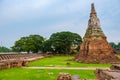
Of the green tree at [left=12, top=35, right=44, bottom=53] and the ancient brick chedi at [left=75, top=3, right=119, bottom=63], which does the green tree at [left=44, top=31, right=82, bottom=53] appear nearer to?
the green tree at [left=12, top=35, right=44, bottom=53]

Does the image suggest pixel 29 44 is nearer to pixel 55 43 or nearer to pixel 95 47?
pixel 55 43

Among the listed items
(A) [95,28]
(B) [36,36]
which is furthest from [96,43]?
(B) [36,36]

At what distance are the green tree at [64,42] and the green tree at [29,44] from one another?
23.9 feet

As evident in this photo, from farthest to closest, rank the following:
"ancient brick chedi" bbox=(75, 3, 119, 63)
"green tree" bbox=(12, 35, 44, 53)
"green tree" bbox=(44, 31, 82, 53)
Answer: "green tree" bbox=(12, 35, 44, 53) < "green tree" bbox=(44, 31, 82, 53) < "ancient brick chedi" bbox=(75, 3, 119, 63)

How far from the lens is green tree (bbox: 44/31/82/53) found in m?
87.6

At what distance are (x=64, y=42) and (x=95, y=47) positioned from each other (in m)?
36.9

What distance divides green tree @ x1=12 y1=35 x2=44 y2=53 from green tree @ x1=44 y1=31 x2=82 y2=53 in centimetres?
728

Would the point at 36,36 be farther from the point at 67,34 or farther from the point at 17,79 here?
the point at 17,79

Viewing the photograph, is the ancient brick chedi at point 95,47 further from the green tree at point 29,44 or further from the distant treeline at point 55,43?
the green tree at point 29,44

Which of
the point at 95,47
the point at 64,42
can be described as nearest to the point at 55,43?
the point at 64,42

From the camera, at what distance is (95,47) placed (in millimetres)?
51812

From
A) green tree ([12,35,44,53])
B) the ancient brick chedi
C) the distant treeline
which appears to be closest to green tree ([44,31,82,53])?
the distant treeline

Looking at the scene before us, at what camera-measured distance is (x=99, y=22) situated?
2206 inches

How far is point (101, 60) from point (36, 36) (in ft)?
175
